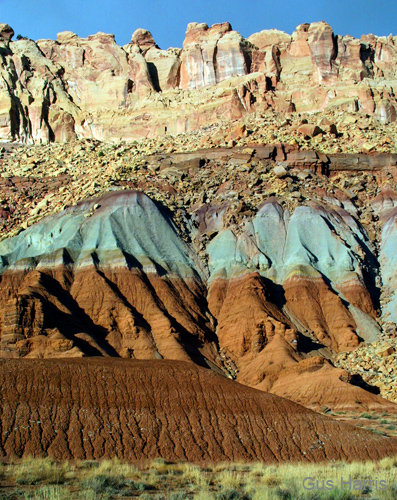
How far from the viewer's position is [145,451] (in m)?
21.2

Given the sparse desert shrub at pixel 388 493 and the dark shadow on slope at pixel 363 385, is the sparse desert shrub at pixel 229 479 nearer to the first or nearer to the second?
the sparse desert shrub at pixel 388 493

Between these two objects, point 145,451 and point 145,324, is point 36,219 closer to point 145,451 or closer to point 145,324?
point 145,324

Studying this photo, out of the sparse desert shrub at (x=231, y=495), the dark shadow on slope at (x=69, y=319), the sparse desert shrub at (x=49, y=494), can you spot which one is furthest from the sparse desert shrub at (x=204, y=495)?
the dark shadow on slope at (x=69, y=319)

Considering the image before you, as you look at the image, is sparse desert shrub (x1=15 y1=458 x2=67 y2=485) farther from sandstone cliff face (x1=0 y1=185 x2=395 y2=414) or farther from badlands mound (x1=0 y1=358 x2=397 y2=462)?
sandstone cliff face (x1=0 y1=185 x2=395 y2=414)

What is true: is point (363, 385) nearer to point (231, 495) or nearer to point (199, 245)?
point (199, 245)

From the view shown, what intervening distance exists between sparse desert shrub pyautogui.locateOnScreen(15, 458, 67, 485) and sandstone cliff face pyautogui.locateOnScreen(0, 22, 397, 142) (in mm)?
64626

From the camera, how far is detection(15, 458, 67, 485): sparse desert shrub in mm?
16094

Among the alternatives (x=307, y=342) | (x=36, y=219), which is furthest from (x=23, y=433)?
(x=36, y=219)

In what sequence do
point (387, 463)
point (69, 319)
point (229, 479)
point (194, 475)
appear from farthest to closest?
1. point (69, 319)
2. point (387, 463)
3. point (194, 475)
4. point (229, 479)

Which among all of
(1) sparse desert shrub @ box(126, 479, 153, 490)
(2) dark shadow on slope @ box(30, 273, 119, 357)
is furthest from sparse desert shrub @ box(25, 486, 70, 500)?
(2) dark shadow on slope @ box(30, 273, 119, 357)

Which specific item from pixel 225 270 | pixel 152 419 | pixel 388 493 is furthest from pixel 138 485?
pixel 225 270

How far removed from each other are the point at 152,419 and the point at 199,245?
33.1 m

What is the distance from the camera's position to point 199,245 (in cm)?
5522

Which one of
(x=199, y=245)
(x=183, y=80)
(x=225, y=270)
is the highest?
(x=183, y=80)
